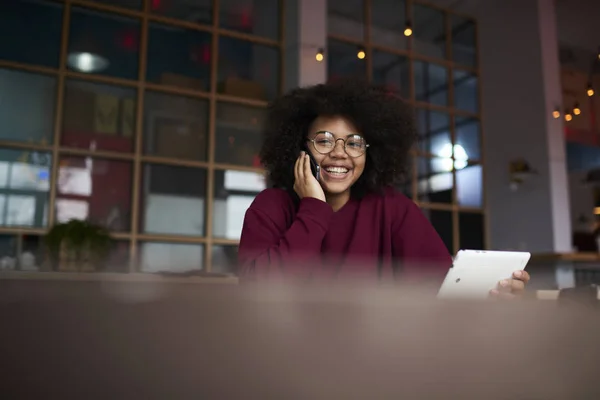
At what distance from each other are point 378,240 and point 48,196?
2.34 meters

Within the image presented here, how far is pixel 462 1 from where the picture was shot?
4.90 meters

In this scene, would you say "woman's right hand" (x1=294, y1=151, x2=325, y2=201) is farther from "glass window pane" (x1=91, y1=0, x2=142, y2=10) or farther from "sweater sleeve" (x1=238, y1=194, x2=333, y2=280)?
"glass window pane" (x1=91, y1=0, x2=142, y2=10)

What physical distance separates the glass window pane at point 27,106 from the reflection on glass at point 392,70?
2.43 m

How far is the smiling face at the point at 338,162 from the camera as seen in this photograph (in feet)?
4.49

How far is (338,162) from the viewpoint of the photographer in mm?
1376

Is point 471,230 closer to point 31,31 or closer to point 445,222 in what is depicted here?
point 445,222

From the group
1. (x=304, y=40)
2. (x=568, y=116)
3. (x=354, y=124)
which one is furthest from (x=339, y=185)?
(x=568, y=116)

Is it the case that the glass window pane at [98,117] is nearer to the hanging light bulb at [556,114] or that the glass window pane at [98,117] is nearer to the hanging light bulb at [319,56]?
the hanging light bulb at [319,56]

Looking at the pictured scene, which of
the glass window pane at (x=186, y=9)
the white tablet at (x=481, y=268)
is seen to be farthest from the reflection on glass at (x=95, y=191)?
the white tablet at (x=481, y=268)

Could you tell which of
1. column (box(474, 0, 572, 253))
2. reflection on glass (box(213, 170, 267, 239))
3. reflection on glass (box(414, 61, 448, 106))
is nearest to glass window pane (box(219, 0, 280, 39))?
reflection on glass (box(213, 170, 267, 239))

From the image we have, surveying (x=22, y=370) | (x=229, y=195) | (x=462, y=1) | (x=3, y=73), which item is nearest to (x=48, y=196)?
(x=3, y=73)

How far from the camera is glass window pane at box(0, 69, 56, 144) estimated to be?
3033 millimetres

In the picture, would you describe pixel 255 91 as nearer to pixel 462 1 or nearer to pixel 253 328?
pixel 462 1

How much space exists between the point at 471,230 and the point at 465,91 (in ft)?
4.09
